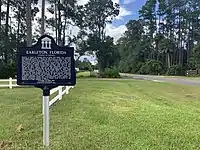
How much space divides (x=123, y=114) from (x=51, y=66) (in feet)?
13.2

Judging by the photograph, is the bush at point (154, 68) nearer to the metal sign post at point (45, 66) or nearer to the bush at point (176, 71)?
the bush at point (176, 71)

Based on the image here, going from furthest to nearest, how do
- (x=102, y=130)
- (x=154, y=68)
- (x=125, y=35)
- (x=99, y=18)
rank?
(x=125, y=35) → (x=154, y=68) → (x=99, y=18) → (x=102, y=130)

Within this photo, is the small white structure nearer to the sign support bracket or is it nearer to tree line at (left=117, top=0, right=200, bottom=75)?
the sign support bracket

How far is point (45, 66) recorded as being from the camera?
6391mm

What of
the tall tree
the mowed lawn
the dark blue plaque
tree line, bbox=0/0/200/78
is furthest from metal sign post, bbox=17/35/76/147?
the tall tree

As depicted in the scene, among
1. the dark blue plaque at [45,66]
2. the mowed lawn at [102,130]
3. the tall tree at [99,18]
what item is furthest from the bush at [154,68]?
the dark blue plaque at [45,66]

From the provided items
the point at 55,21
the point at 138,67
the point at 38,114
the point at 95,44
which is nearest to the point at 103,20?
the point at 95,44

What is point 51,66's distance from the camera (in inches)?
251

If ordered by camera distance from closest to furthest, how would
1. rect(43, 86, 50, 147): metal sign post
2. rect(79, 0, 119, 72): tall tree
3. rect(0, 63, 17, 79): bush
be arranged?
rect(43, 86, 50, 147): metal sign post, rect(0, 63, 17, 79): bush, rect(79, 0, 119, 72): tall tree

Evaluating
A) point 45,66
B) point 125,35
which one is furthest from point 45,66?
point 125,35

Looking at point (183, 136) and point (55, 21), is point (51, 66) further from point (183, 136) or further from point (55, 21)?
point (55, 21)

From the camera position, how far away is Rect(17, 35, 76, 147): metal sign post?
638cm

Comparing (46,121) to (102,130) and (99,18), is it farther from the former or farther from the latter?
(99,18)

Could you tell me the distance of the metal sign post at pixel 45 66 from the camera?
20.9 feet
